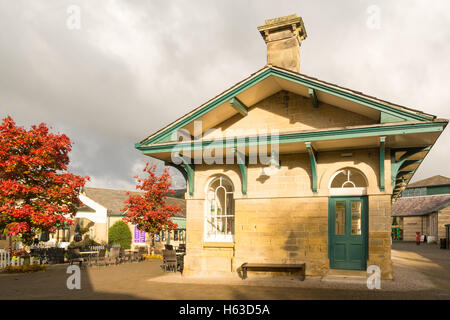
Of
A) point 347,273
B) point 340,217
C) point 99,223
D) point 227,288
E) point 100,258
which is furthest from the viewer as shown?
point 99,223

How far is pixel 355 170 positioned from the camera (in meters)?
11.1

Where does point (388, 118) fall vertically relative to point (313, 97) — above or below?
below

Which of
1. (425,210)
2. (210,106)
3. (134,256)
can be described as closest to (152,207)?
(134,256)

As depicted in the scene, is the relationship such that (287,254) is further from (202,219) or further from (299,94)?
(299,94)

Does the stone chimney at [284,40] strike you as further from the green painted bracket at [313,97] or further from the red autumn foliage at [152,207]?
the red autumn foliage at [152,207]

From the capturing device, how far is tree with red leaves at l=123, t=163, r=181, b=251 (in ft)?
69.9

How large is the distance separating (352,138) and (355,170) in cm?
145

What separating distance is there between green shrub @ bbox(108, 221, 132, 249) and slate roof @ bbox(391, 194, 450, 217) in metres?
30.4

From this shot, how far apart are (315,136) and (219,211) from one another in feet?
14.9

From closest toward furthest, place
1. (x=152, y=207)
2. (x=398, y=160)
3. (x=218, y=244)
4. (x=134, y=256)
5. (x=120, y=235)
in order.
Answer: (x=398, y=160)
(x=218, y=244)
(x=134, y=256)
(x=152, y=207)
(x=120, y=235)

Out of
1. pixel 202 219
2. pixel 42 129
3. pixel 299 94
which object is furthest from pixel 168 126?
pixel 42 129

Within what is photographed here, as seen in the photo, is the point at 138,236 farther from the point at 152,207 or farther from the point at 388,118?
the point at 388,118

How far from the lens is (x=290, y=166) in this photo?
11.7 m

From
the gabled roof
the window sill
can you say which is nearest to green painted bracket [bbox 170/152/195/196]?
the window sill
